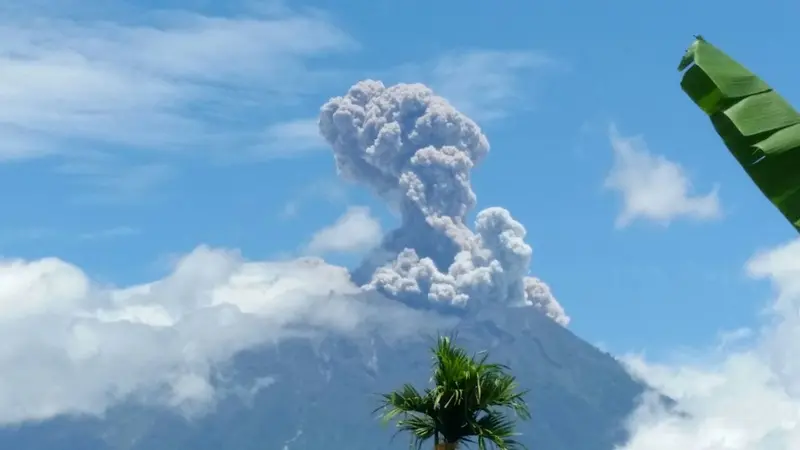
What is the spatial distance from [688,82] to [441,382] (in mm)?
7751

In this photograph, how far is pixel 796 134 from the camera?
9.67m

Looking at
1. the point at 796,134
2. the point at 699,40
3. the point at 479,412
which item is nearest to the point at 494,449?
the point at 479,412

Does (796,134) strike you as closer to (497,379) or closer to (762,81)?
(762,81)

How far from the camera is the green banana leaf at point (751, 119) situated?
9.66m

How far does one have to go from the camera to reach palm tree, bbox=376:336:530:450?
17.6 m

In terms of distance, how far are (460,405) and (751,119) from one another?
839 cm

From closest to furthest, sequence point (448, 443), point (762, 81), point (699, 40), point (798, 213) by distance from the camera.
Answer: point (798, 213)
point (762, 81)
point (699, 40)
point (448, 443)

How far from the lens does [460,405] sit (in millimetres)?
17625

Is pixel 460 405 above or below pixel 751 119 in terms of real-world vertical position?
above

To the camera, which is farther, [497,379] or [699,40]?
[497,379]

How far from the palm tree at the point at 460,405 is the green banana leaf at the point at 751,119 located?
7384mm

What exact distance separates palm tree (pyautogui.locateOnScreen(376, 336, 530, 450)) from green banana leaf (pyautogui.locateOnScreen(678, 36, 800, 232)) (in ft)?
24.2

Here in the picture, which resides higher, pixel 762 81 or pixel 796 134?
pixel 762 81

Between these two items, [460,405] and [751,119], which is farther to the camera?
[460,405]
